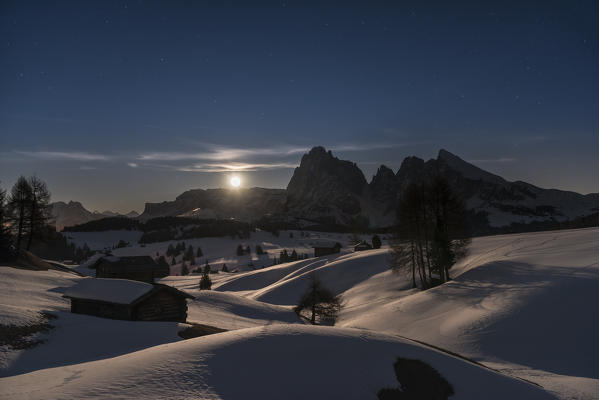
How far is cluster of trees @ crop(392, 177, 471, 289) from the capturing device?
35.9 meters

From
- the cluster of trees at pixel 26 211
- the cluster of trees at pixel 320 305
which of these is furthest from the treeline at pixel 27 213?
the cluster of trees at pixel 320 305

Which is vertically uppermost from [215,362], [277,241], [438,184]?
[438,184]

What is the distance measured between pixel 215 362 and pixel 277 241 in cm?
15866

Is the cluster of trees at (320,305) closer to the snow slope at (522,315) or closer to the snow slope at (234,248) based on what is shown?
the snow slope at (522,315)

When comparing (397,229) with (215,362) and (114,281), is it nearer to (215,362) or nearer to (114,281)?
(114,281)

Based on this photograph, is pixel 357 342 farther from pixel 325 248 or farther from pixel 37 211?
pixel 325 248

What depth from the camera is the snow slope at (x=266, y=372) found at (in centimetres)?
760

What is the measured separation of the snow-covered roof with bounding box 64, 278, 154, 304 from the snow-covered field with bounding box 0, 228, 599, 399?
4.63 ft

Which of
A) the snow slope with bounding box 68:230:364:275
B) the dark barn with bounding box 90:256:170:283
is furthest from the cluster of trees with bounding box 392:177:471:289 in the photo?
the snow slope with bounding box 68:230:364:275

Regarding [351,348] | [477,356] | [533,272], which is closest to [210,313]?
[477,356]

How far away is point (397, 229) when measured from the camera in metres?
40.5

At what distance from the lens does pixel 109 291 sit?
22.9m

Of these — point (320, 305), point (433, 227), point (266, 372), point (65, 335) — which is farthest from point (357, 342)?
point (433, 227)

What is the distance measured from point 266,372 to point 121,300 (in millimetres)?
16961
